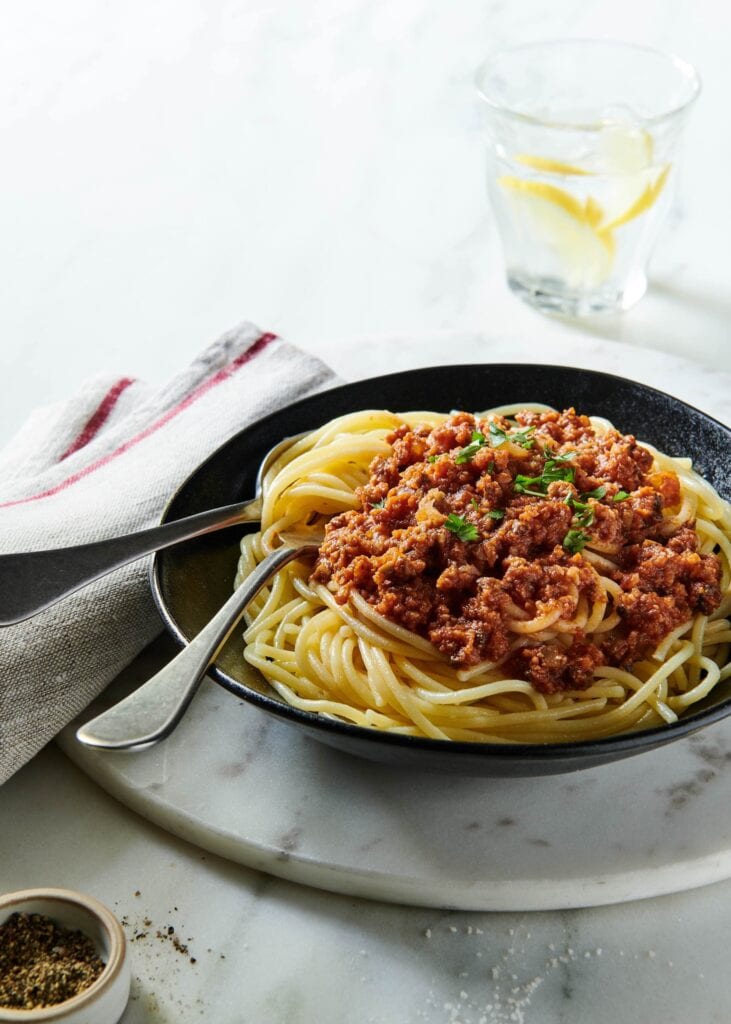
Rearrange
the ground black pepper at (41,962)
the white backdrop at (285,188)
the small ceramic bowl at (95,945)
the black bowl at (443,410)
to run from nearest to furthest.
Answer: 1. the small ceramic bowl at (95,945)
2. the ground black pepper at (41,962)
3. the black bowl at (443,410)
4. the white backdrop at (285,188)

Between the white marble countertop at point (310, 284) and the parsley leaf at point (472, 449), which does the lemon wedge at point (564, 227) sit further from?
the parsley leaf at point (472, 449)

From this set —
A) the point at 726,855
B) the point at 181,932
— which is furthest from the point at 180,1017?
the point at 726,855

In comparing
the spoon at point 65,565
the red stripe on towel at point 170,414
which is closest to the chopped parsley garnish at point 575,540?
the spoon at point 65,565

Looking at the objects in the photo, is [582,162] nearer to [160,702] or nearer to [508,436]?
[508,436]

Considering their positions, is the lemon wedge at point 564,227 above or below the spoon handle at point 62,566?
below

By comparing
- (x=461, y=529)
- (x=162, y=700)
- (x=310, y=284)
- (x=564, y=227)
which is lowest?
(x=310, y=284)

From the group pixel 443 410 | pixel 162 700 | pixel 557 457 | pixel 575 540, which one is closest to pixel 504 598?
pixel 575 540

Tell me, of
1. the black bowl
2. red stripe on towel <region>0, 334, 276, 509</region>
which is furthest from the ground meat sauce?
red stripe on towel <region>0, 334, 276, 509</region>
